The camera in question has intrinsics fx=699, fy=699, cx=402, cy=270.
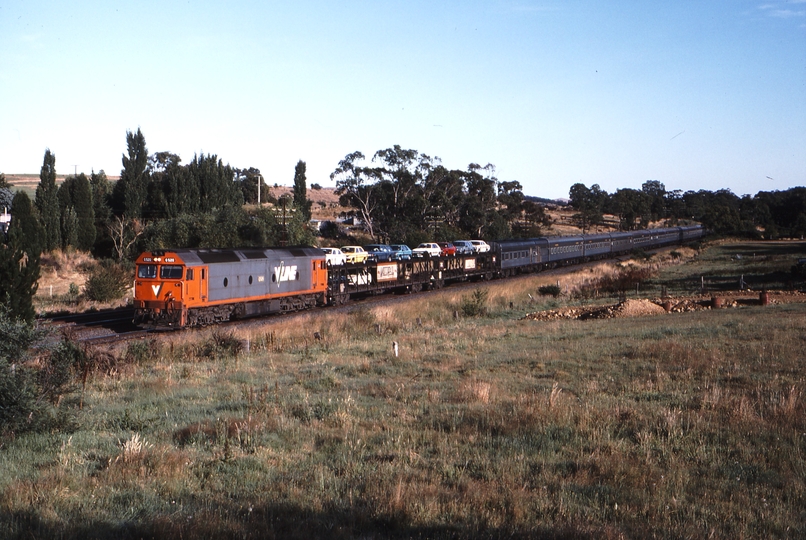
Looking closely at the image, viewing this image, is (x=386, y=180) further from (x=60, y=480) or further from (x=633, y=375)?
(x=60, y=480)

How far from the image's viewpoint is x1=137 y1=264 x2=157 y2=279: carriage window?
27688 millimetres

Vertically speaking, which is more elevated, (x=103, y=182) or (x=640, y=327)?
(x=103, y=182)

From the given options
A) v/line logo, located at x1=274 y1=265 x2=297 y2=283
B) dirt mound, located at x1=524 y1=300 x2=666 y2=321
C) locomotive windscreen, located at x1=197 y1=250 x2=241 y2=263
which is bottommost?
dirt mound, located at x1=524 y1=300 x2=666 y2=321

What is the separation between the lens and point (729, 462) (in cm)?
883

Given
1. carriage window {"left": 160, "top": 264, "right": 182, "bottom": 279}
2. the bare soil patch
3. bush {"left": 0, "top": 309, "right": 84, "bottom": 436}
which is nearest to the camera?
bush {"left": 0, "top": 309, "right": 84, "bottom": 436}

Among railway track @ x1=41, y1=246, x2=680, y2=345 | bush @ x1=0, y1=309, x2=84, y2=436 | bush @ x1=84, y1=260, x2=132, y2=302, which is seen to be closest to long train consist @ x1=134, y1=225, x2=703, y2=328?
railway track @ x1=41, y1=246, x2=680, y2=345

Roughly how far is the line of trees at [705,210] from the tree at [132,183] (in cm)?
7950

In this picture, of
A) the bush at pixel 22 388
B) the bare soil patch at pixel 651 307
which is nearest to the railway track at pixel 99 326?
the bush at pixel 22 388

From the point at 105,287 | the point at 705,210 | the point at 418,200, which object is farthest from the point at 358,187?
the point at 705,210

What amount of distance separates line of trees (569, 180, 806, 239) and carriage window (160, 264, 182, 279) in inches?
4222

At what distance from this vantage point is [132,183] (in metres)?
65.5

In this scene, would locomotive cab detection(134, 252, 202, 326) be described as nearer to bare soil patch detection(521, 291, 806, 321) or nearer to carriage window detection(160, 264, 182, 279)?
carriage window detection(160, 264, 182, 279)

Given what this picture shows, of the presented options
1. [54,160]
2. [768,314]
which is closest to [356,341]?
[768,314]

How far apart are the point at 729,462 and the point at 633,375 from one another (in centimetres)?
639
